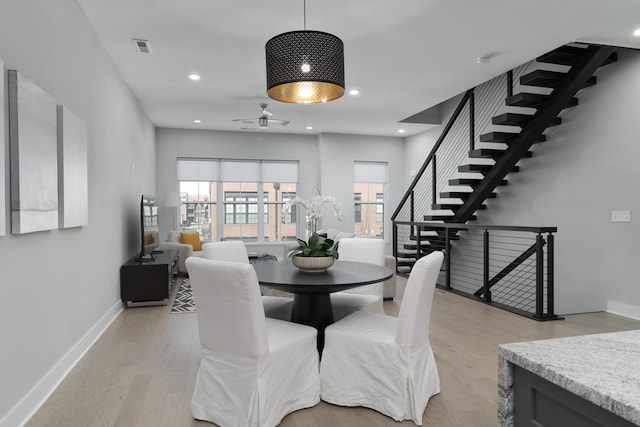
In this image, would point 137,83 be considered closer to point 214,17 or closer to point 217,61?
point 217,61

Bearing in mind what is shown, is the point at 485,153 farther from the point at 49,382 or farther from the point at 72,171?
the point at 49,382

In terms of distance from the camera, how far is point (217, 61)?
14.8 ft

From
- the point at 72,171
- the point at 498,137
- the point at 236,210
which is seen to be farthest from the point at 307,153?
the point at 72,171

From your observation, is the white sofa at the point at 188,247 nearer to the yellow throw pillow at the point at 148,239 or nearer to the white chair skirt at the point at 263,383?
the yellow throw pillow at the point at 148,239

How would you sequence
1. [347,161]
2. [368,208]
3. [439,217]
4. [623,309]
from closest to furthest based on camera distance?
[623,309]
[439,217]
[347,161]
[368,208]

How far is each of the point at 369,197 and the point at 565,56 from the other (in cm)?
521

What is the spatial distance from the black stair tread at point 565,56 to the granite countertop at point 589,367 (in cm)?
419

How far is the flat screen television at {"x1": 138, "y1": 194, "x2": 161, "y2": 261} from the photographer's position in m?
5.04

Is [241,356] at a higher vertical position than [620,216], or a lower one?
lower

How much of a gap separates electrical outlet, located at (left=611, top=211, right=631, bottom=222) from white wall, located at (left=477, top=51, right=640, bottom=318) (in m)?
0.05

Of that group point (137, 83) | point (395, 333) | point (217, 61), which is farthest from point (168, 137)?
point (395, 333)

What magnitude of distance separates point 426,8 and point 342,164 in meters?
5.54

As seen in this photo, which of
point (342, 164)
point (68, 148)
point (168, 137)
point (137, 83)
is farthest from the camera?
point (342, 164)

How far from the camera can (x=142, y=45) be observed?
4.02m
